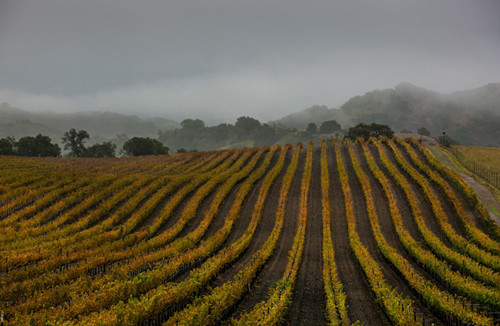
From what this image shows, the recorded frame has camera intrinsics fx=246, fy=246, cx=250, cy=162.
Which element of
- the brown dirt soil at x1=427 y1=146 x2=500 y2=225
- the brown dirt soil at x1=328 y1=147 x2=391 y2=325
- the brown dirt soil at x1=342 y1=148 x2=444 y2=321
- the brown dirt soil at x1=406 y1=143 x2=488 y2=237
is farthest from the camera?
the brown dirt soil at x1=427 y1=146 x2=500 y2=225

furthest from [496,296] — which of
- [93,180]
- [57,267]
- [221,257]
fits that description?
[93,180]

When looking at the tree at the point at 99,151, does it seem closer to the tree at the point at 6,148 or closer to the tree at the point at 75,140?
the tree at the point at 75,140

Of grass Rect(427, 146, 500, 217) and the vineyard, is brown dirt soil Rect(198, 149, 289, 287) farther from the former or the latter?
grass Rect(427, 146, 500, 217)

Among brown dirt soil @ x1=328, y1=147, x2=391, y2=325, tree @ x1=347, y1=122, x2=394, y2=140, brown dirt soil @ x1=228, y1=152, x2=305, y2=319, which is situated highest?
tree @ x1=347, y1=122, x2=394, y2=140

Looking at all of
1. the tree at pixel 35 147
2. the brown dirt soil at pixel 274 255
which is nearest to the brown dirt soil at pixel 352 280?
the brown dirt soil at pixel 274 255

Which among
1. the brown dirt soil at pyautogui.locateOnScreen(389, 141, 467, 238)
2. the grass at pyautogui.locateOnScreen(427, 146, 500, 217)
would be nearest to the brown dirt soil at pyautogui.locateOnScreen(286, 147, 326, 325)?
the brown dirt soil at pyautogui.locateOnScreen(389, 141, 467, 238)

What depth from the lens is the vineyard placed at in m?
13.8

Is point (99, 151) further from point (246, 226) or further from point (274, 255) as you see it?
point (274, 255)

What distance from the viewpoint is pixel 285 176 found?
144 ft

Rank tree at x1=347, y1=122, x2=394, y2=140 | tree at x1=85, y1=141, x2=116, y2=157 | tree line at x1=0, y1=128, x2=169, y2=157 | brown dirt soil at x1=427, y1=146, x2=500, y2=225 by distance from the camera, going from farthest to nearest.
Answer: tree at x1=85, y1=141, x2=116, y2=157 < tree at x1=347, y1=122, x2=394, y2=140 < tree line at x1=0, y1=128, x2=169, y2=157 < brown dirt soil at x1=427, y1=146, x2=500, y2=225

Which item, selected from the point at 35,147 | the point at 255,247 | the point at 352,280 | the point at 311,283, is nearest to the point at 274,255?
the point at 255,247

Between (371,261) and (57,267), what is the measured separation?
79.1ft

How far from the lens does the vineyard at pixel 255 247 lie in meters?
13.8

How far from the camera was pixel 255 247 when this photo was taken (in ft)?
80.9
